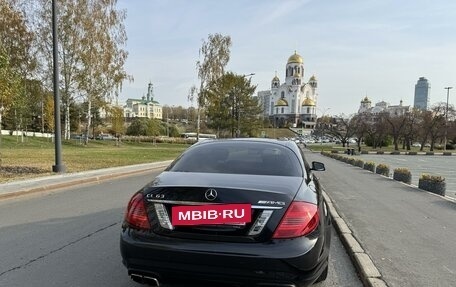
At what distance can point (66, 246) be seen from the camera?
5.41m

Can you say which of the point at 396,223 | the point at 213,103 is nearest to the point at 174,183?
the point at 396,223

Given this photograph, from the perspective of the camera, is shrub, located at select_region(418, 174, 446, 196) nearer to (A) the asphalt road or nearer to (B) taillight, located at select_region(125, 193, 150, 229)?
(A) the asphalt road

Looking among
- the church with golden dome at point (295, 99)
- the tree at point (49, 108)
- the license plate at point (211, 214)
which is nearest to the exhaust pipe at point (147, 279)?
the license plate at point (211, 214)

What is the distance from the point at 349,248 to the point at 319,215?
2300 mm

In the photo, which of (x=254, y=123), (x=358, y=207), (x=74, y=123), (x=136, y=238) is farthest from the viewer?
(x=74, y=123)

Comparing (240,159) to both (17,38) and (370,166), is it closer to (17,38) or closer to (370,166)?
(370,166)

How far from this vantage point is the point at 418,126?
80.9m

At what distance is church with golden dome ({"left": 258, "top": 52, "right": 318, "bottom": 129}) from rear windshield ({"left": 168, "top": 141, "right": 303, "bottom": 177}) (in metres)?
141

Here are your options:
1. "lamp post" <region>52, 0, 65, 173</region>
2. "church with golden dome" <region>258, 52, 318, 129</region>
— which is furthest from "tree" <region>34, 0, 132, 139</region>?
"church with golden dome" <region>258, 52, 318, 129</region>

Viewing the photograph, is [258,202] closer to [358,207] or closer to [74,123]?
[358,207]

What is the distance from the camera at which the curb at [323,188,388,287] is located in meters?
4.17

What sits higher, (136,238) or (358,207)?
(136,238)

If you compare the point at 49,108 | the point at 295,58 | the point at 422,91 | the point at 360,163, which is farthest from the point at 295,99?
the point at 360,163

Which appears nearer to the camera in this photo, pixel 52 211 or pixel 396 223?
pixel 396 223
